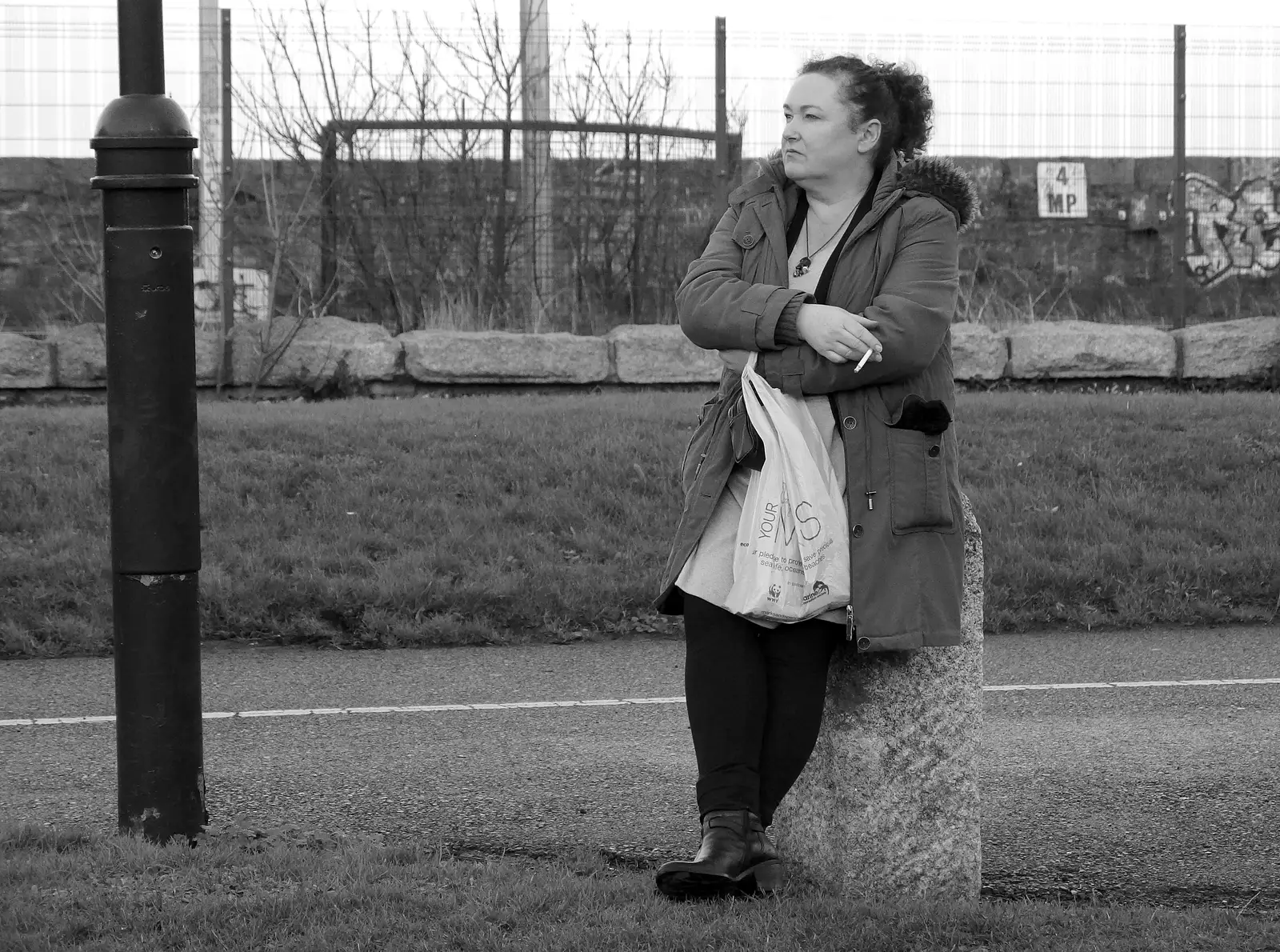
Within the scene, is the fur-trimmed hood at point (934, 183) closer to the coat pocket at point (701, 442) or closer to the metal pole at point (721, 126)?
the coat pocket at point (701, 442)

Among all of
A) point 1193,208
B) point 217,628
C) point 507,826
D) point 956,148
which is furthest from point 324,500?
point 1193,208

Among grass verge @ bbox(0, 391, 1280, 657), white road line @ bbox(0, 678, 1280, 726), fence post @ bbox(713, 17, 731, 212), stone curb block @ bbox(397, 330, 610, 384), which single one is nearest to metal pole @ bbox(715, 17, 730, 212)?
fence post @ bbox(713, 17, 731, 212)

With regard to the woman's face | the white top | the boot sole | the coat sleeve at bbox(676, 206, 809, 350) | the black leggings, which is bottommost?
the boot sole

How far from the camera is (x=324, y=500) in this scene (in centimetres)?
892

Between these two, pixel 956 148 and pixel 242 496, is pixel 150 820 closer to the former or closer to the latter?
pixel 242 496

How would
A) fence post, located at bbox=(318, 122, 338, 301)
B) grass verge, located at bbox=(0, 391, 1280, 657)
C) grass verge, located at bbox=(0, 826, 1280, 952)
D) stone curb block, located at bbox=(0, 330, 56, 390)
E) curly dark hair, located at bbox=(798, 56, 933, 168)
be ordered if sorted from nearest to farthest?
grass verge, located at bbox=(0, 826, 1280, 952)
curly dark hair, located at bbox=(798, 56, 933, 168)
grass verge, located at bbox=(0, 391, 1280, 657)
stone curb block, located at bbox=(0, 330, 56, 390)
fence post, located at bbox=(318, 122, 338, 301)

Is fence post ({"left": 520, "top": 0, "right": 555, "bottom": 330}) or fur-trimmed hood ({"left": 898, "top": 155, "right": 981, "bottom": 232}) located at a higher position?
fence post ({"left": 520, "top": 0, "right": 555, "bottom": 330})

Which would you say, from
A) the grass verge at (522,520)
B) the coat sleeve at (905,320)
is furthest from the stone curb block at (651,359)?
the coat sleeve at (905,320)

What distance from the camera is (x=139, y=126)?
3.79 m

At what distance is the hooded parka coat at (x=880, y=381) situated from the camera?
341cm

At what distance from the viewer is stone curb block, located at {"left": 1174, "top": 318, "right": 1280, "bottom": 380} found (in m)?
13.4

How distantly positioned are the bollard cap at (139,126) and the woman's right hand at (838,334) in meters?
1.54

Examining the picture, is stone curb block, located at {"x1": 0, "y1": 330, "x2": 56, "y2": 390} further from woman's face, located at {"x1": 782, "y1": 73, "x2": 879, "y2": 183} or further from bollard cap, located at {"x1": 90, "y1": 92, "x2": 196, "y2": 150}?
woman's face, located at {"x1": 782, "y1": 73, "x2": 879, "y2": 183}

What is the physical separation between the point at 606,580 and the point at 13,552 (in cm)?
297
